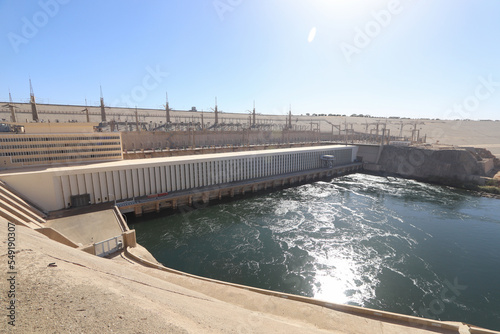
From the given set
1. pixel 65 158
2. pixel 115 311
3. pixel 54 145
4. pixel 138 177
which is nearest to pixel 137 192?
pixel 138 177

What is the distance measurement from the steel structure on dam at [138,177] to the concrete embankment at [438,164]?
21199 mm

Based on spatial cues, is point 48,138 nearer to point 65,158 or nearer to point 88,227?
point 65,158

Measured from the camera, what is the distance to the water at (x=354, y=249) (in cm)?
1267

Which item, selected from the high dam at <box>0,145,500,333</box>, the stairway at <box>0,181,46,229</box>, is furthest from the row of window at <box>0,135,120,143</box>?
the stairway at <box>0,181,46,229</box>

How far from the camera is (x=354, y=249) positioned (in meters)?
17.0

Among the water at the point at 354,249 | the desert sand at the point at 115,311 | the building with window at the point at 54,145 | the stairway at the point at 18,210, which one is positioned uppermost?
the building with window at the point at 54,145

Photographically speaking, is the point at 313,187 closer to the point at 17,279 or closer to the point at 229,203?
the point at 229,203

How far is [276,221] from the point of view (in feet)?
72.3

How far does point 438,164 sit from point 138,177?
45.0 meters

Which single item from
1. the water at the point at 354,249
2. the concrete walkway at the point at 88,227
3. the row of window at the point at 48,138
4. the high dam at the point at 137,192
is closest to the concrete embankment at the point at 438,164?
the water at the point at 354,249

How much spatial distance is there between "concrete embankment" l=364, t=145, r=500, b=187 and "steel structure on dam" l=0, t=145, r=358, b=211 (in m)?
21.2

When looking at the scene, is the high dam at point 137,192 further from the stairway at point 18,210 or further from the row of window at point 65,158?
the row of window at point 65,158

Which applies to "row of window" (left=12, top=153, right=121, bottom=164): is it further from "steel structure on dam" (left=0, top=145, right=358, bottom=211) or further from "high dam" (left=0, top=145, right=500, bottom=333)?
"high dam" (left=0, top=145, right=500, bottom=333)

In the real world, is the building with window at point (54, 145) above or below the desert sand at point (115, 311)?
above
